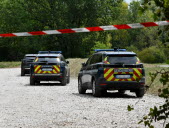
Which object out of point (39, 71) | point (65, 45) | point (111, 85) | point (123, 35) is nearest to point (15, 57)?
point (65, 45)

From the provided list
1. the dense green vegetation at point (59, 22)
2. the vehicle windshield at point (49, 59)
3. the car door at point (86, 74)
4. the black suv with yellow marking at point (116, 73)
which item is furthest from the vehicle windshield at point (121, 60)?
the dense green vegetation at point (59, 22)

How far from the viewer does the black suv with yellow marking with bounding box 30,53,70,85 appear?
22.9m

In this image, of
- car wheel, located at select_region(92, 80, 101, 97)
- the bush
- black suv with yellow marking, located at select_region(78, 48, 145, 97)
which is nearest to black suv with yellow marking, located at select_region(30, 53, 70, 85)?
black suv with yellow marking, located at select_region(78, 48, 145, 97)

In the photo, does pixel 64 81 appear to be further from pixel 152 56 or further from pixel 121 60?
pixel 152 56

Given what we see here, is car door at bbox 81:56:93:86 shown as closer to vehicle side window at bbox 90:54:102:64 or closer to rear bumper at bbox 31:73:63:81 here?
vehicle side window at bbox 90:54:102:64

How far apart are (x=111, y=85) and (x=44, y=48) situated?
66.5 metres

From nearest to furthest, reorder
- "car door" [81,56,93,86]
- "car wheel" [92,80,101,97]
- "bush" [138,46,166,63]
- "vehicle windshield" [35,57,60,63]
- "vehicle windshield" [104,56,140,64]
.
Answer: "car wheel" [92,80,101,97] → "vehicle windshield" [104,56,140,64] → "car door" [81,56,93,86] → "vehicle windshield" [35,57,60,63] → "bush" [138,46,166,63]

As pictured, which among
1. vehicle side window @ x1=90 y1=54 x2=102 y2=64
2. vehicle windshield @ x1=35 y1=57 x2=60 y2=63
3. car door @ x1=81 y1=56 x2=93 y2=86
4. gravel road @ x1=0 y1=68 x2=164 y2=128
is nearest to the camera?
gravel road @ x1=0 y1=68 x2=164 y2=128

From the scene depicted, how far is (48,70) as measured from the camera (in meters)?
23.1

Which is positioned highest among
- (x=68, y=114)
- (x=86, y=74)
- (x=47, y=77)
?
(x=86, y=74)

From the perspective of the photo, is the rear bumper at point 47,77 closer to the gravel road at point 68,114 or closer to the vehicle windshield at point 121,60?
the vehicle windshield at point 121,60

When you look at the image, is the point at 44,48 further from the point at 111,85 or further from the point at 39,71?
the point at 111,85

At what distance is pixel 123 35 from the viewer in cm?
9375

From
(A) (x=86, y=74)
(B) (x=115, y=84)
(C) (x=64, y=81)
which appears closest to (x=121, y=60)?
(B) (x=115, y=84)
